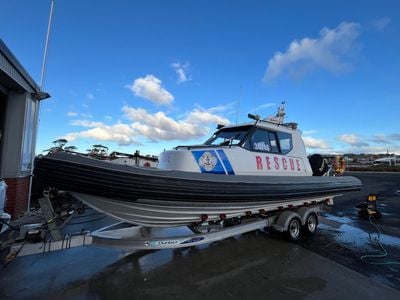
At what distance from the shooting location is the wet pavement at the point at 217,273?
11.3 feet

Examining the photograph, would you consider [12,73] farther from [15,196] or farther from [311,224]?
[311,224]

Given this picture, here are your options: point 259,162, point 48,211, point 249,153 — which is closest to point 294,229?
point 259,162

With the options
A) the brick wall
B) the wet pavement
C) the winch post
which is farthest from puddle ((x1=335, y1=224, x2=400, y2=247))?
the brick wall

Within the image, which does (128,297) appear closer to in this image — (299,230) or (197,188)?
(197,188)

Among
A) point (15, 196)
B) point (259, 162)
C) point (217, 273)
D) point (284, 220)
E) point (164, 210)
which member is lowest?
point (217, 273)

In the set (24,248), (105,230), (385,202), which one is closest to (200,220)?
(105,230)

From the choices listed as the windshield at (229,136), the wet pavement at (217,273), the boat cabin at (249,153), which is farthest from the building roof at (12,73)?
the windshield at (229,136)

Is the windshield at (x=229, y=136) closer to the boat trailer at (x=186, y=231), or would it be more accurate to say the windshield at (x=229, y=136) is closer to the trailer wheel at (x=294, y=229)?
the boat trailer at (x=186, y=231)

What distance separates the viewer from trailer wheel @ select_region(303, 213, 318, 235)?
20.6 feet

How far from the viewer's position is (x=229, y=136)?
570 centimetres

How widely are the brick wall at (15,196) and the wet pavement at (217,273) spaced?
160 centimetres

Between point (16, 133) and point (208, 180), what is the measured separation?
521 centimetres

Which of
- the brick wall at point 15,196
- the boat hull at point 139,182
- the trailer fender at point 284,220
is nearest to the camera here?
the boat hull at point 139,182

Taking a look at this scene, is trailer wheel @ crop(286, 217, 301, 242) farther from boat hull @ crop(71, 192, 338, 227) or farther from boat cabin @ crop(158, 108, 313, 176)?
boat hull @ crop(71, 192, 338, 227)
